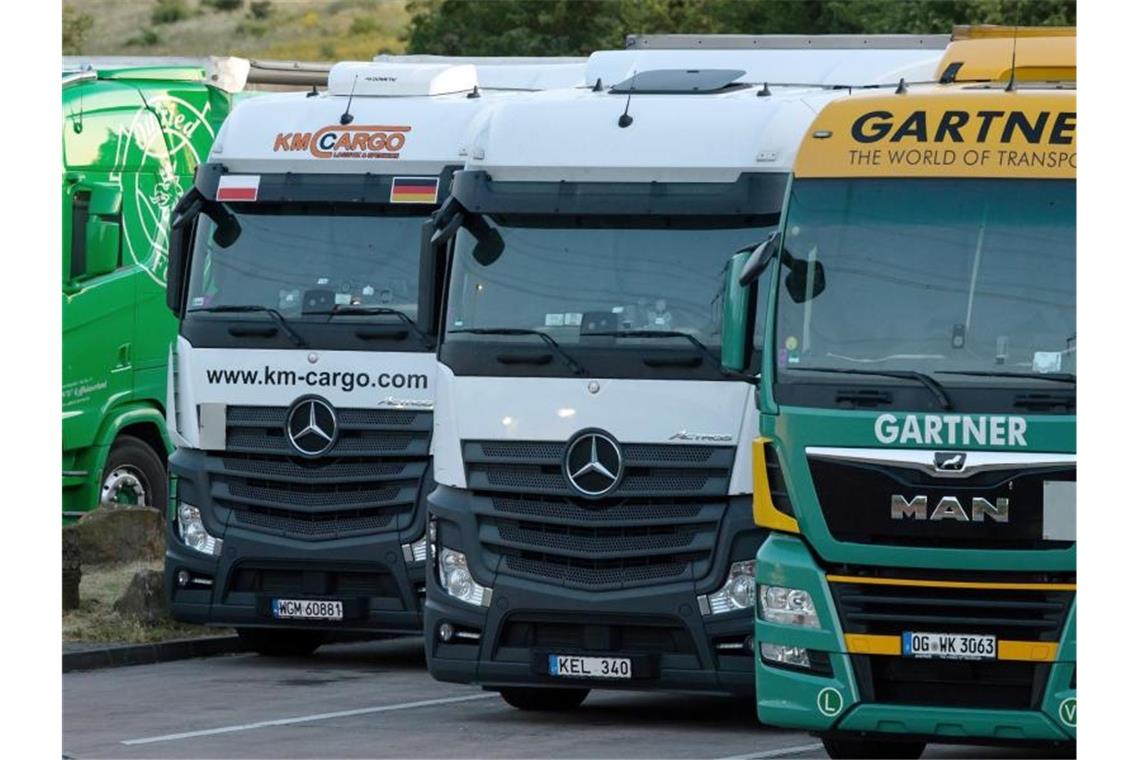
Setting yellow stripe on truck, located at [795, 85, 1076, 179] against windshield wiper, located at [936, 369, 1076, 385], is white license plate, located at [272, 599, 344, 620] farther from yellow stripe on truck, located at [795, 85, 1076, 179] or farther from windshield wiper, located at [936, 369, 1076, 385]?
windshield wiper, located at [936, 369, 1076, 385]

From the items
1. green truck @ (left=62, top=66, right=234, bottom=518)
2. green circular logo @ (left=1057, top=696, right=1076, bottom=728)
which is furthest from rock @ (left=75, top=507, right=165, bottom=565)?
green circular logo @ (left=1057, top=696, right=1076, bottom=728)

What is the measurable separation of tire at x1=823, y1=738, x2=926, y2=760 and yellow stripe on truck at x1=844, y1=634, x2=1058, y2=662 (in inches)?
27.1

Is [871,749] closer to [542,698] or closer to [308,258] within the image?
[542,698]

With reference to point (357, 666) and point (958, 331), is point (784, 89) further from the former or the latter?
point (357, 666)

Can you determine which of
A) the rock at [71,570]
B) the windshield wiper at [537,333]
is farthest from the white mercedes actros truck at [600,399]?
the rock at [71,570]

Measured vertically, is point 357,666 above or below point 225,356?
below

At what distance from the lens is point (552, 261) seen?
13.7m

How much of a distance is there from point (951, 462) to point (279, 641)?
7819 millimetres

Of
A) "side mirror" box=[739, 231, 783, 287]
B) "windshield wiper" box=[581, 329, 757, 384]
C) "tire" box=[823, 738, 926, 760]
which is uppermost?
"side mirror" box=[739, 231, 783, 287]

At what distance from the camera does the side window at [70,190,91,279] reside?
19828 millimetres

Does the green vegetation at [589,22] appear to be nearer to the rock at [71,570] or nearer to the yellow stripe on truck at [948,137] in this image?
the rock at [71,570]

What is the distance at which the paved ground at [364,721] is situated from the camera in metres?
13.0

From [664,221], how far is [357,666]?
16.5ft
